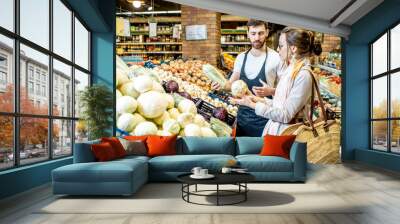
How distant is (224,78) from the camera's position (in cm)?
930

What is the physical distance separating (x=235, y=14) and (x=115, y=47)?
9.28 feet

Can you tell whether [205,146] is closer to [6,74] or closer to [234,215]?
[234,215]

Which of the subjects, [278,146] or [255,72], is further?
[255,72]

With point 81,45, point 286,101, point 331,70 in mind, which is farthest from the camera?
point 331,70

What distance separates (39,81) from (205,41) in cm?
443

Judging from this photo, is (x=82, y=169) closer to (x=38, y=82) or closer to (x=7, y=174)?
(x=7, y=174)

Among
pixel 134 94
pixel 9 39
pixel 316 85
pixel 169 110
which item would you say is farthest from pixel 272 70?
pixel 9 39

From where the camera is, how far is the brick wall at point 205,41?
940cm

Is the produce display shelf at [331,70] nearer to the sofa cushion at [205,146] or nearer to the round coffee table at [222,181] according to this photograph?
the sofa cushion at [205,146]

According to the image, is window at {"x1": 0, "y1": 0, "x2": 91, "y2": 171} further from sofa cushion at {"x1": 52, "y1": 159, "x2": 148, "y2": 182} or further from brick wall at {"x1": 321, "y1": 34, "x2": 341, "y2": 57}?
brick wall at {"x1": 321, "y1": 34, "x2": 341, "y2": 57}

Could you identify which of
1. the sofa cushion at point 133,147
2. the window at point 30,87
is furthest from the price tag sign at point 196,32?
the window at point 30,87

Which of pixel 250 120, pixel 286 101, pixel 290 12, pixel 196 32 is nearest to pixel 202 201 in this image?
pixel 250 120

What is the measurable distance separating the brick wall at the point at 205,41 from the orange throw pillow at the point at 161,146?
3060 mm

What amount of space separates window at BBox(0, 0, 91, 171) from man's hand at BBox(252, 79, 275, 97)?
390cm
